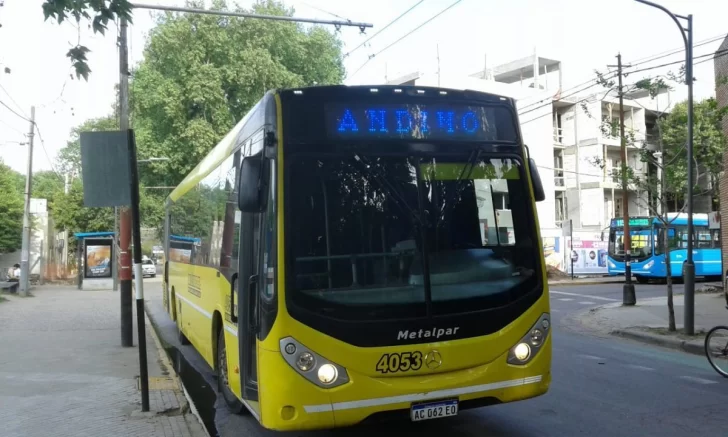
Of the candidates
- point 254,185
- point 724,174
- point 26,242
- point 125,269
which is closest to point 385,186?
point 254,185

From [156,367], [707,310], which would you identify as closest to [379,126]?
[156,367]


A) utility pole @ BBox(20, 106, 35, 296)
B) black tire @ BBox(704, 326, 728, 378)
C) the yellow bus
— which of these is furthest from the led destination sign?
utility pole @ BBox(20, 106, 35, 296)

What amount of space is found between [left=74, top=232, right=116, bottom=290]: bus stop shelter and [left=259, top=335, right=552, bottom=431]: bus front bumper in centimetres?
2751

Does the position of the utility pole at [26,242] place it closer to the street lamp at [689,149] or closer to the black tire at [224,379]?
the black tire at [224,379]

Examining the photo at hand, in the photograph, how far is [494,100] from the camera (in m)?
5.58

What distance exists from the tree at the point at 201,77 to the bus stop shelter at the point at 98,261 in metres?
4.46

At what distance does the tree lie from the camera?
3080cm

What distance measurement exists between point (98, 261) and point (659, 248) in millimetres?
26297

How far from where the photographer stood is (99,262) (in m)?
30.5

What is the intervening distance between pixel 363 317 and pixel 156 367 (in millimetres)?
6220

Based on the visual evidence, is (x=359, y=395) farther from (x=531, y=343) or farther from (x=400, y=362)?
(x=531, y=343)

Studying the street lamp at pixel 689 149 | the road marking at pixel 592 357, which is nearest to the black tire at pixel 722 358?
the road marking at pixel 592 357

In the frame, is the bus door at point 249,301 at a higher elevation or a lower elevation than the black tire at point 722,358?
higher

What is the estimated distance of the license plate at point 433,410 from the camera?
4828 mm
